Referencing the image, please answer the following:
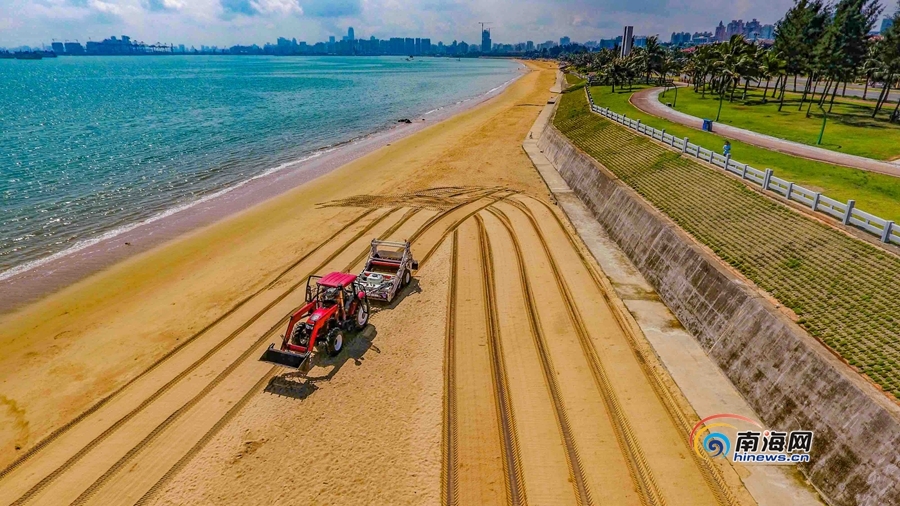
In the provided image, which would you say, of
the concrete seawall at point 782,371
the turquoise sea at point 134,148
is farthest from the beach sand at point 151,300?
the concrete seawall at point 782,371

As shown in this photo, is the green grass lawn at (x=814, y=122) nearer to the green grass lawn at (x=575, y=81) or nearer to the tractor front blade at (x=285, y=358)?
the tractor front blade at (x=285, y=358)

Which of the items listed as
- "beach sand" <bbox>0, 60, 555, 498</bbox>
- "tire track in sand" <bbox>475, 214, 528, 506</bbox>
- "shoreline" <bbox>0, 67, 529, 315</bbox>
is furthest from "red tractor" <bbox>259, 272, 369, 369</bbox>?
"shoreline" <bbox>0, 67, 529, 315</bbox>

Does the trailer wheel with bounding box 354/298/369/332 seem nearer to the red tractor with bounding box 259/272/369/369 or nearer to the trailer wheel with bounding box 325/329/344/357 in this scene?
the red tractor with bounding box 259/272/369/369

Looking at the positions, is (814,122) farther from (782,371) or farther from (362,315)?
(362,315)

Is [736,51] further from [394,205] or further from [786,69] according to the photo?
[394,205]

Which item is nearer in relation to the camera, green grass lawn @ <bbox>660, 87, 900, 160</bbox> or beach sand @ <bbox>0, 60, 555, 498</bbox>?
beach sand @ <bbox>0, 60, 555, 498</bbox>

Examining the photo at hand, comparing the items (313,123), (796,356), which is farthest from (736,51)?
(313,123)

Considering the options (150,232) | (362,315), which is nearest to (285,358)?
(362,315)
